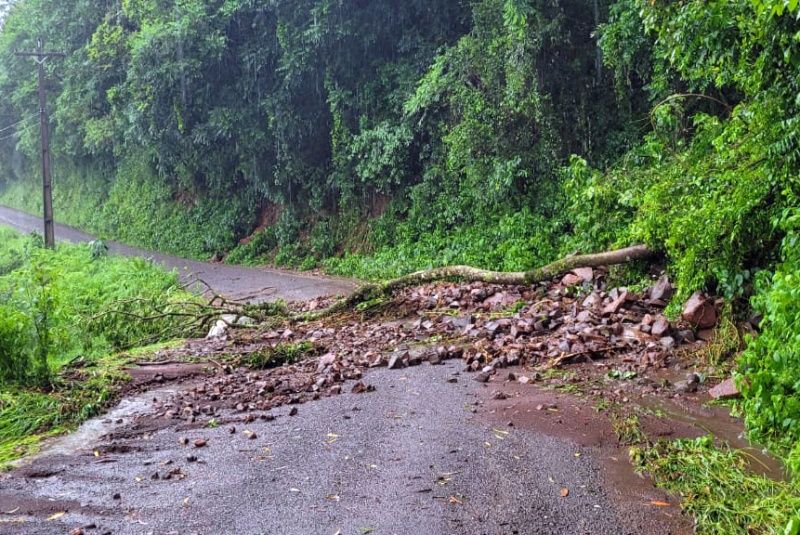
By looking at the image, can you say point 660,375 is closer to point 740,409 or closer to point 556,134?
point 740,409

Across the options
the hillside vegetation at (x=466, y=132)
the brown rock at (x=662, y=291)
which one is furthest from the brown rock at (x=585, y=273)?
the brown rock at (x=662, y=291)

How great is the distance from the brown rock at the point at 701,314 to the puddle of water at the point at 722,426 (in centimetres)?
184

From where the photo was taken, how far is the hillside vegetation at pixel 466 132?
742 centimetres

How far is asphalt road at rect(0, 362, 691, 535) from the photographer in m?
4.21

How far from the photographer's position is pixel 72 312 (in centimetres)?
1277

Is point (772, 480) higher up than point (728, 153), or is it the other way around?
point (728, 153)

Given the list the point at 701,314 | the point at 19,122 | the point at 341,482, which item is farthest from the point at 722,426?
the point at 19,122

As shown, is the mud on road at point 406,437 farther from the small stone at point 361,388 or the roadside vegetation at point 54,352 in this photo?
the roadside vegetation at point 54,352

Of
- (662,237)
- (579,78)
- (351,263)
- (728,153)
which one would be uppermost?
(579,78)

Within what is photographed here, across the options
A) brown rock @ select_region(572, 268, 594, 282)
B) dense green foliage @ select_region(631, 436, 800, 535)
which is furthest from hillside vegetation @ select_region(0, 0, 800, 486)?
brown rock @ select_region(572, 268, 594, 282)

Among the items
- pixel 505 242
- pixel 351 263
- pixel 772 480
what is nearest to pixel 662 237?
pixel 772 480

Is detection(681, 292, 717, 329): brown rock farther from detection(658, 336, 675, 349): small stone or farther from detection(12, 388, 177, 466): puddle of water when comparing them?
detection(12, 388, 177, 466): puddle of water

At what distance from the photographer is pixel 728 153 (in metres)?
8.33

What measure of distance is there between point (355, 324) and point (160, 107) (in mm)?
17281
